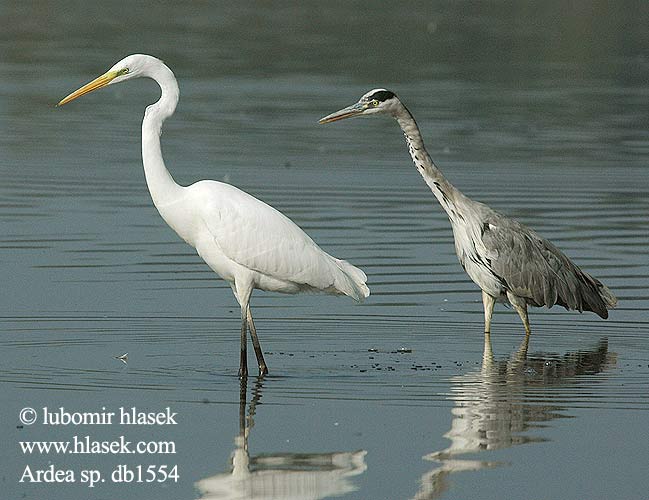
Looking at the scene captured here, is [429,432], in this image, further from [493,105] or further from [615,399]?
[493,105]

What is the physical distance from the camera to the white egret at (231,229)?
1112 centimetres

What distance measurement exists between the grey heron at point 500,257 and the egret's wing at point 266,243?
4.52 feet

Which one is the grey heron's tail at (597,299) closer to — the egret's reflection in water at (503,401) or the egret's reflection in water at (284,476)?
the egret's reflection in water at (503,401)

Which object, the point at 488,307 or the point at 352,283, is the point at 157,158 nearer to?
the point at 352,283

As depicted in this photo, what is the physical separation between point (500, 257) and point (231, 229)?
2433 mm

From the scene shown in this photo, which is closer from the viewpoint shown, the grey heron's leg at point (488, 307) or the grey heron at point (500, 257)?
the grey heron's leg at point (488, 307)

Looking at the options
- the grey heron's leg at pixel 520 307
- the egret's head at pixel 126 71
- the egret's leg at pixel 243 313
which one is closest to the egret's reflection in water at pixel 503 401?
the grey heron's leg at pixel 520 307

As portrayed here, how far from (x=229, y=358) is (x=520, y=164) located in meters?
10.9

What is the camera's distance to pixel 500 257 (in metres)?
12.6

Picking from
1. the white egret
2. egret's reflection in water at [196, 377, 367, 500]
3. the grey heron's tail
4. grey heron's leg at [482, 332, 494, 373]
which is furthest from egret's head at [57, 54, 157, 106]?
the grey heron's tail

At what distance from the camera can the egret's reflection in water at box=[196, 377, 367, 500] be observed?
325 inches

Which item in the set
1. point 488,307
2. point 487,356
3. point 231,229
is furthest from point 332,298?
point 231,229

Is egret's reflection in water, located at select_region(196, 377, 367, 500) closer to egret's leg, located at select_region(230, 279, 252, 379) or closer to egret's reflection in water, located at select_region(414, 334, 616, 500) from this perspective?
egret's reflection in water, located at select_region(414, 334, 616, 500)

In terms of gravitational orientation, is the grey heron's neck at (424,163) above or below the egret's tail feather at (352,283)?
above
